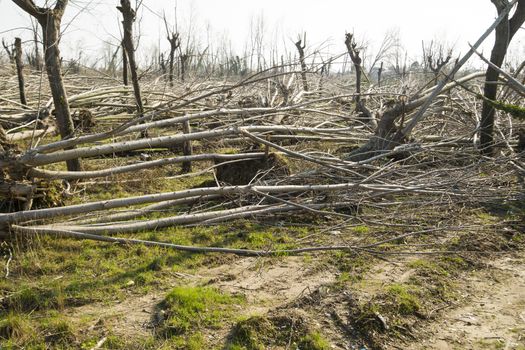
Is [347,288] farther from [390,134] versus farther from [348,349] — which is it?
[390,134]

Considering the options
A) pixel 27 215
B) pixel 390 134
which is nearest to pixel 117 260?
pixel 27 215

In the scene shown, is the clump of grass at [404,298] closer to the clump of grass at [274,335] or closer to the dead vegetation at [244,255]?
the dead vegetation at [244,255]

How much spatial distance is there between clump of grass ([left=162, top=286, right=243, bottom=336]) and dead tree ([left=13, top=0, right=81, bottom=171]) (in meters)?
2.75

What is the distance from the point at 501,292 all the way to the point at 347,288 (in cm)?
124

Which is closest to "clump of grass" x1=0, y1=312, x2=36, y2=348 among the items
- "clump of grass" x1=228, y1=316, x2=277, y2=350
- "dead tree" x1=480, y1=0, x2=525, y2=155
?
"clump of grass" x1=228, y1=316, x2=277, y2=350

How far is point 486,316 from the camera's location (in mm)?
3191

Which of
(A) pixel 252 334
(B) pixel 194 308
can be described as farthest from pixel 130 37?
(A) pixel 252 334

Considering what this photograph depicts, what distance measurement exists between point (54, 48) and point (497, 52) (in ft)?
20.9

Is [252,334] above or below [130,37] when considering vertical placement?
below

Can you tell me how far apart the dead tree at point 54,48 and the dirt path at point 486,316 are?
4243 mm

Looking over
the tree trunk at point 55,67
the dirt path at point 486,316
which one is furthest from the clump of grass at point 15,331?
the tree trunk at point 55,67

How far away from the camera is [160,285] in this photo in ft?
11.8

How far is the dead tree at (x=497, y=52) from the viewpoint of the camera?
6738 mm

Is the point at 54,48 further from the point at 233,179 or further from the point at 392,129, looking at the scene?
the point at 392,129
